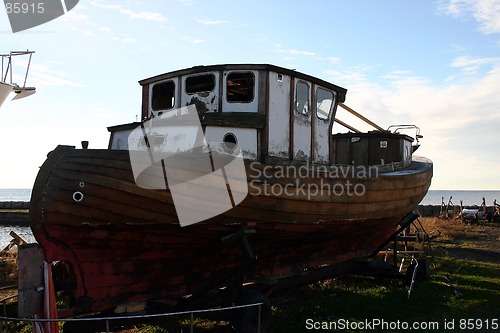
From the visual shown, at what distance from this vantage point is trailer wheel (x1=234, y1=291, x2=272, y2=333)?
6441 mm

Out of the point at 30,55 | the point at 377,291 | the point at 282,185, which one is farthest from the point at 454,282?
the point at 30,55

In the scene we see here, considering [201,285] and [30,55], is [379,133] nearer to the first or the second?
[201,285]

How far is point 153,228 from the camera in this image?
6207mm

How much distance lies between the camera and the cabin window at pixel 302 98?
8.34 metres

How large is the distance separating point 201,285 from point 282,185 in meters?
2.04

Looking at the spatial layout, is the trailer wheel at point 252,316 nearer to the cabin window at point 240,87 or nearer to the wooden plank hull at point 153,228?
the wooden plank hull at point 153,228

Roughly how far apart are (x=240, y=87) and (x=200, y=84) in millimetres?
740

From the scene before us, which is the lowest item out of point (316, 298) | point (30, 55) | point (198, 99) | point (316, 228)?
point (316, 298)

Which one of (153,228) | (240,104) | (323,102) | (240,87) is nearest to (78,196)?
(153,228)

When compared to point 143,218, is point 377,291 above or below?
below

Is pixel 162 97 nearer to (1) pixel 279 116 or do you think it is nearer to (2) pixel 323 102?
(1) pixel 279 116

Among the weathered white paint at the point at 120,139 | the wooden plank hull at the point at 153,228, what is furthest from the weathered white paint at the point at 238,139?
the weathered white paint at the point at 120,139

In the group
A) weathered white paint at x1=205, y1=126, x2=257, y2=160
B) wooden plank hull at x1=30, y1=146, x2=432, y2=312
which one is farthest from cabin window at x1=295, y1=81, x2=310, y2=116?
wooden plank hull at x1=30, y1=146, x2=432, y2=312

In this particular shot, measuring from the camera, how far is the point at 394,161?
1224 centimetres
